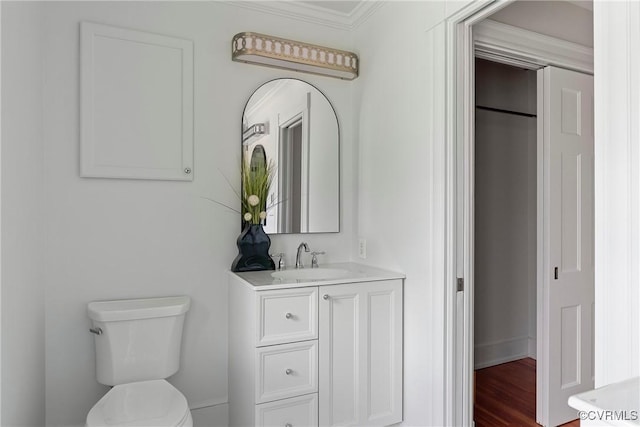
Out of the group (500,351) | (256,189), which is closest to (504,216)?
(500,351)

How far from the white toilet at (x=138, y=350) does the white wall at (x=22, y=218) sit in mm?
270

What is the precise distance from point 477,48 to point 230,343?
2.04m

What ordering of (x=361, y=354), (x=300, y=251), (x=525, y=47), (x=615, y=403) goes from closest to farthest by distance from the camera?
(x=615, y=403) < (x=361, y=354) < (x=525, y=47) < (x=300, y=251)

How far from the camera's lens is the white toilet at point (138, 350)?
1794 millimetres

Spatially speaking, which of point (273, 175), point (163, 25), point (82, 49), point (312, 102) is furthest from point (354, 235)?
point (82, 49)

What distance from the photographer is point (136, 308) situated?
1999 millimetres

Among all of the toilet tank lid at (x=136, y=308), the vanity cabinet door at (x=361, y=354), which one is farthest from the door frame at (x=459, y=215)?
the toilet tank lid at (x=136, y=308)

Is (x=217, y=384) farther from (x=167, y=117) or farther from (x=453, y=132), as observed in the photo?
Result: (x=453, y=132)

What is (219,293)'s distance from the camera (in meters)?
2.37

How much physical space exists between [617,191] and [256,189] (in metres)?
1.72

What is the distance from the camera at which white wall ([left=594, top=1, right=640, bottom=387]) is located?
120 centimetres

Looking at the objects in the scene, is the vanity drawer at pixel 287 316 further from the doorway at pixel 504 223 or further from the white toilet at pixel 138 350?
the doorway at pixel 504 223

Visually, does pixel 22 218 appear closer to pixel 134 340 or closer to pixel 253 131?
pixel 134 340

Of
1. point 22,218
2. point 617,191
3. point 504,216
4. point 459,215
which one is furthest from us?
point 504,216
